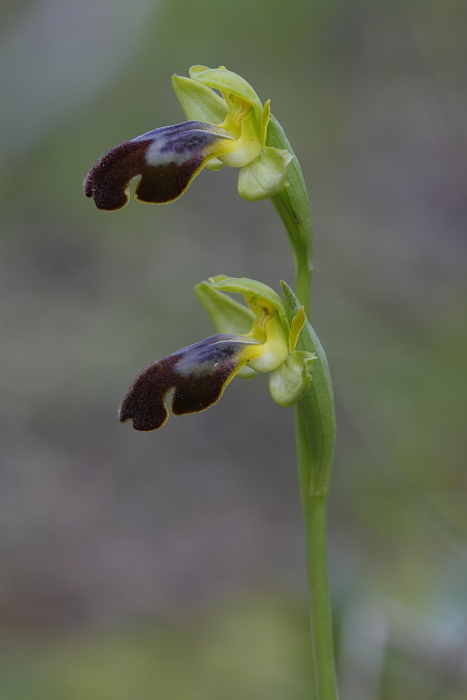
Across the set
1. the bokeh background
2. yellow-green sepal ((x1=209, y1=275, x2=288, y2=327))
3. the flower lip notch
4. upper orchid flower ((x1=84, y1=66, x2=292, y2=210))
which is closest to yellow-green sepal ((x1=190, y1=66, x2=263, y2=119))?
upper orchid flower ((x1=84, y1=66, x2=292, y2=210))

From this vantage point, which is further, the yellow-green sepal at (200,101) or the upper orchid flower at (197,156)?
the yellow-green sepal at (200,101)

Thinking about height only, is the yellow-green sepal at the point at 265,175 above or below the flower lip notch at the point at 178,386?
above

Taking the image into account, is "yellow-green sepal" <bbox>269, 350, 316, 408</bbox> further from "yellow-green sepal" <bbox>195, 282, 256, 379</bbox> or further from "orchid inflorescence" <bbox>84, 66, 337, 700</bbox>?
"yellow-green sepal" <bbox>195, 282, 256, 379</bbox>

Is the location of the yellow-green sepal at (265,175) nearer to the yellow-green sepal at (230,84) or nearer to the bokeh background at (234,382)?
the yellow-green sepal at (230,84)

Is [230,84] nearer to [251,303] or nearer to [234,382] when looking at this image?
[251,303]

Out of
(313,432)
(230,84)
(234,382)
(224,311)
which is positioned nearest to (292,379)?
(313,432)

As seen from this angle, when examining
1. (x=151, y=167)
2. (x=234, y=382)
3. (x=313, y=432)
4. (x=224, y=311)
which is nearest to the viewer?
(x=151, y=167)

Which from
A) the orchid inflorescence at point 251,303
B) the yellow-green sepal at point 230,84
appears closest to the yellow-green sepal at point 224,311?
the orchid inflorescence at point 251,303
